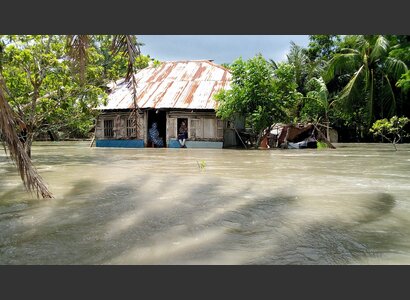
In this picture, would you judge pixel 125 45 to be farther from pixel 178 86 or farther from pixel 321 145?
pixel 178 86

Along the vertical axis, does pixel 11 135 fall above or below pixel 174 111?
below

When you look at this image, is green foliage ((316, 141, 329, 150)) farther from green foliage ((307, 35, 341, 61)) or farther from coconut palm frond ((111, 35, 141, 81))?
coconut palm frond ((111, 35, 141, 81))

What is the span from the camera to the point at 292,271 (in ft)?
8.20

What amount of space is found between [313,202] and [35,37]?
29.6 feet

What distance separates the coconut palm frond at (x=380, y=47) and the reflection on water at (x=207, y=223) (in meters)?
18.0

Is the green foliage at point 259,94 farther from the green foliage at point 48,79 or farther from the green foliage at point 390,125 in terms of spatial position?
the green foliage at point 48,79

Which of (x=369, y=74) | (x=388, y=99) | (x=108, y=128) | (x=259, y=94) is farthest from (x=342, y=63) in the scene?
(x=108, y=128)

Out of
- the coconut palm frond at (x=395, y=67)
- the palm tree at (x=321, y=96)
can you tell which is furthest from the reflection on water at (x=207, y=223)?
the coconut palm frond at (x=395, y=67)

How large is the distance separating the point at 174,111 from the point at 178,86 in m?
2.43

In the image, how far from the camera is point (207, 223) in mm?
3723

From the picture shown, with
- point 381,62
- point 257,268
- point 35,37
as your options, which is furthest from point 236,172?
point 381,62

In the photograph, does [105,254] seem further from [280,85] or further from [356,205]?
[280,85]

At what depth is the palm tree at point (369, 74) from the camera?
73.8 feet

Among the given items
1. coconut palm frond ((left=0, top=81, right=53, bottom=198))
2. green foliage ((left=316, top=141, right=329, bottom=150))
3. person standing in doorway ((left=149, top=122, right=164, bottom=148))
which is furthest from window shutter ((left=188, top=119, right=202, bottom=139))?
coconut palm frond ((left=0, top=81, right=53, bottom=198))
